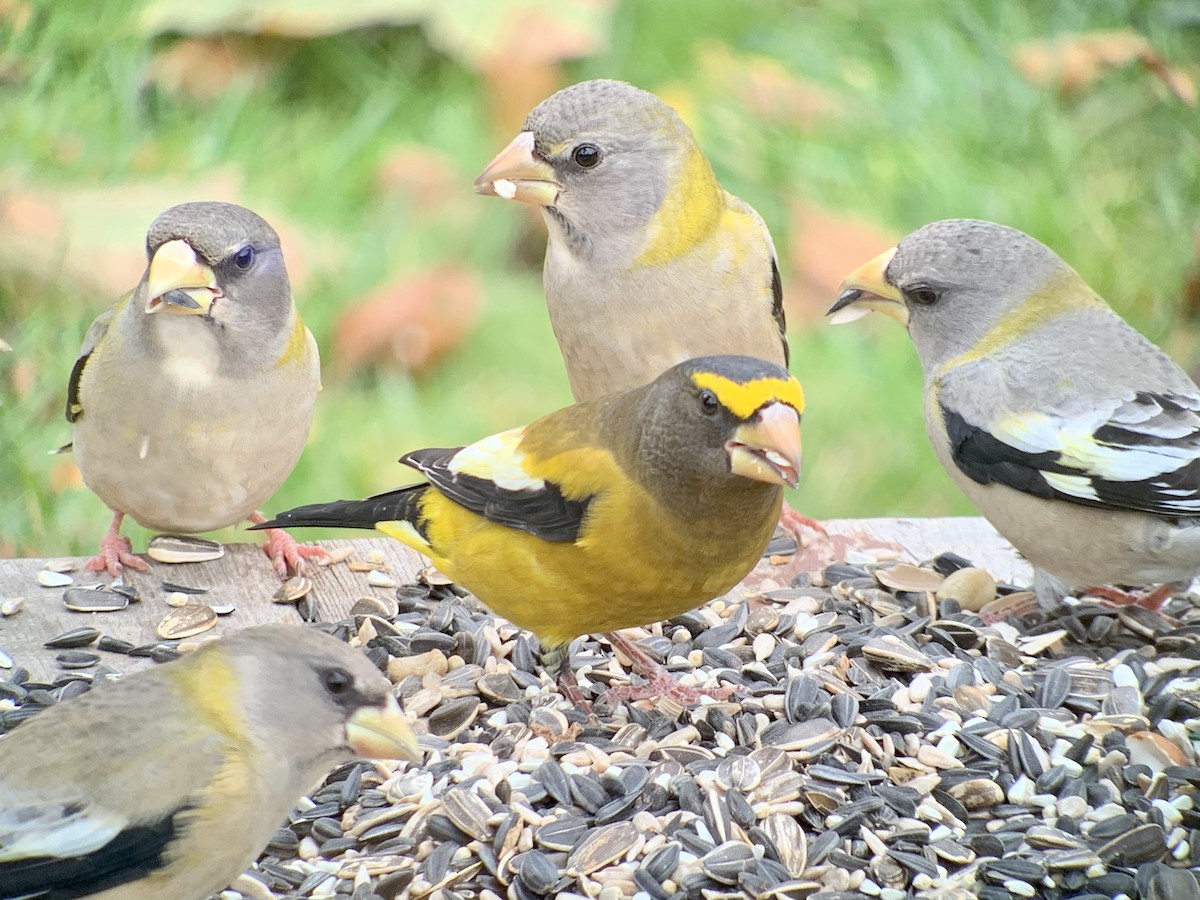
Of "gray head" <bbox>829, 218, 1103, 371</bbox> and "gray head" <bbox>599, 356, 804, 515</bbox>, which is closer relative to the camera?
"gray head" <bbox>599, 356, 804, 515</bbox>

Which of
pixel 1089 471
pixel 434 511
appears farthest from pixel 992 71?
pixel 434 511

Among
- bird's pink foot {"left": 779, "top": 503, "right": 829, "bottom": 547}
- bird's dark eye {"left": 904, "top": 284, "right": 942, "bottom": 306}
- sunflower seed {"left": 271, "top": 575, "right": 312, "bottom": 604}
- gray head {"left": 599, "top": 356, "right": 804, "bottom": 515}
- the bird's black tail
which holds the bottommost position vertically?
bird's pink foot {"left": 779, "top": 503, "right": 829, "bottom": 547}

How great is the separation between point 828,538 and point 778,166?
246 centimetres

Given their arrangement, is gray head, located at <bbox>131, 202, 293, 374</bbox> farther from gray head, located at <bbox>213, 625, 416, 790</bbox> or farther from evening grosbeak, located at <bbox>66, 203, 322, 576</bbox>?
gray head, located at <bbox>213, 625, 416, 790</bbox>

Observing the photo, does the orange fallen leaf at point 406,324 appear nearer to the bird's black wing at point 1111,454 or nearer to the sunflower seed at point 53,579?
the sunflower seed at point 53,579

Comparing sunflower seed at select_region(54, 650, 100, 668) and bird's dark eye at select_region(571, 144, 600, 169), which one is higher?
bird's dark eye at select_region(571, 144, 600, 169)

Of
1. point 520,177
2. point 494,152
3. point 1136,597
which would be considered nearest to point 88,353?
point 520,177

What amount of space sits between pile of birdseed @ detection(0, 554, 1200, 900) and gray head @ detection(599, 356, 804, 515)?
1.74 feet

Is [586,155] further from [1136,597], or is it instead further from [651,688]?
[1136,597]

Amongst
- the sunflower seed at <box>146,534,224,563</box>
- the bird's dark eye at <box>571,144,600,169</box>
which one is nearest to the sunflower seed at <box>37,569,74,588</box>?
the sunflower seed at <box>146,534,224,563</box>

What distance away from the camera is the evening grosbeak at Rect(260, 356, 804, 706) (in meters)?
2.52

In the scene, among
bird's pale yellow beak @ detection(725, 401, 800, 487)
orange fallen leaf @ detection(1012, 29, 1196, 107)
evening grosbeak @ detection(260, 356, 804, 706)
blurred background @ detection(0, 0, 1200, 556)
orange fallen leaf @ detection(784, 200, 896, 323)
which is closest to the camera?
bird's pale yellow beak @ detection(725, 401, 800, 487)

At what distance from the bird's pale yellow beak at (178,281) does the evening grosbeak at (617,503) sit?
0.47 m

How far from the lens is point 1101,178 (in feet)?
19.7
